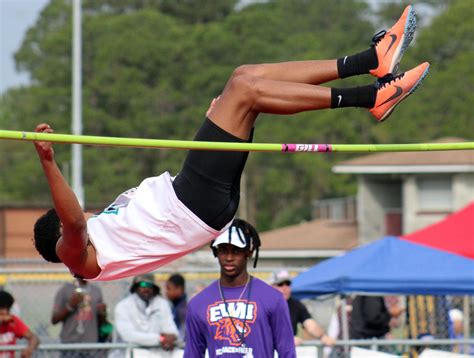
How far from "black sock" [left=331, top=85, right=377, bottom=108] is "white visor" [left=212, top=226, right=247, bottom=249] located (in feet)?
5.13

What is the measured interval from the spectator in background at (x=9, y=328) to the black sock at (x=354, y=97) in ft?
13.7

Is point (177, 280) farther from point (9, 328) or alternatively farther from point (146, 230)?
point (146, 230)

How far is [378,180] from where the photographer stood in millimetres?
31125

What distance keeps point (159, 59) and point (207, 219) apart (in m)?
43.4

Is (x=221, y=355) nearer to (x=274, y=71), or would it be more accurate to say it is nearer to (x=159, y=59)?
(x=274, y=71)

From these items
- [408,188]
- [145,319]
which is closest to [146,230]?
[145,319]

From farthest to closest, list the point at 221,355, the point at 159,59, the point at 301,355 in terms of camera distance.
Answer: the point at 159,59 < the point at 301,355 < the point at 221,355

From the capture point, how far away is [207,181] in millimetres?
5672

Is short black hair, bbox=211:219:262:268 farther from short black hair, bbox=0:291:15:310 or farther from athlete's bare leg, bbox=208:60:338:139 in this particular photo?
short black hair, bbox=0:291:15:310

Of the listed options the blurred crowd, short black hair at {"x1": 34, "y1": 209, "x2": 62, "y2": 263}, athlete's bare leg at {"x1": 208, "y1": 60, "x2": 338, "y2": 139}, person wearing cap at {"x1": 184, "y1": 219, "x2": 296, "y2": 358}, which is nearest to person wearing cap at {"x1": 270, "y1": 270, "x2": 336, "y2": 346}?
the blurred crowd

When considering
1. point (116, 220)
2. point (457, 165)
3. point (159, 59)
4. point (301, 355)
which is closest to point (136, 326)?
point (301, 355)

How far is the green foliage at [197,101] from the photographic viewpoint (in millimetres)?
45000

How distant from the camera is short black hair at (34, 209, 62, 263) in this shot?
5871 millimetres

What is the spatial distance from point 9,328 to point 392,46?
15.6ft
